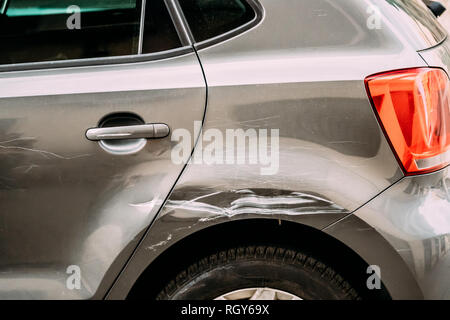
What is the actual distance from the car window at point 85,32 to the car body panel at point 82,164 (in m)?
0.07

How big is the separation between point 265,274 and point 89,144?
677 millimetres

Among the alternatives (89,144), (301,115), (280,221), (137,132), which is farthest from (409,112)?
(89,144)

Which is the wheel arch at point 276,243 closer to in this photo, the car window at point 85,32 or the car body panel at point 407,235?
Answer: the car body panel at point 407,235

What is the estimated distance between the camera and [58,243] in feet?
5.36

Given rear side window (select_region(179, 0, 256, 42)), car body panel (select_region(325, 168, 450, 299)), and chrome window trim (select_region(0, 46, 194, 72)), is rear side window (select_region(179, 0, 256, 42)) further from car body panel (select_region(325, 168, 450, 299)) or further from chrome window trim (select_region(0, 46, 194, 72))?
car body panel (select_region(325, 168, 450, 299))

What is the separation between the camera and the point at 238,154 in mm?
1532

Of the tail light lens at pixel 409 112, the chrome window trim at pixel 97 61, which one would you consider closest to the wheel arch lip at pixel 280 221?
the tail light lens at pixel 409 112

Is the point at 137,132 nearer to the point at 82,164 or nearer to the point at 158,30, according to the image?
the point at 82,164

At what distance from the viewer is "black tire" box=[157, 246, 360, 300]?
163 centimetres

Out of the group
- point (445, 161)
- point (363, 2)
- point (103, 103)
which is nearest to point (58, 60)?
point (103, 103)

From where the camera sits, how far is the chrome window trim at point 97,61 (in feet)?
5.19

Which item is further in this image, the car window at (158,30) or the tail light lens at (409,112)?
the car window at (158,30)

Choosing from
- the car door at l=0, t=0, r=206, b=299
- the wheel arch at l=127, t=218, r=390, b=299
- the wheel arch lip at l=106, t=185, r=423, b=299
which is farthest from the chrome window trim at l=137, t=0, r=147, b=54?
the wheel arch at l=127, t=218, r=390, b=299
